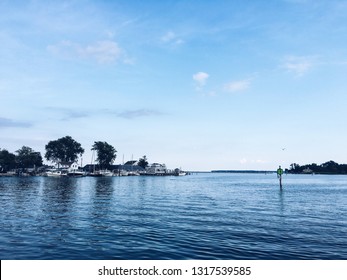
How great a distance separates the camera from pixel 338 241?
2144 centimetres

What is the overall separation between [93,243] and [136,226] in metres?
6.97

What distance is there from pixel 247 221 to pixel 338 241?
981 centimetres

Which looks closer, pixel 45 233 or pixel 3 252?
pixel 3 252

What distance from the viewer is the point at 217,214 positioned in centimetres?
3522

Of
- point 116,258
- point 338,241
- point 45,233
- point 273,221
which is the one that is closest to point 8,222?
point 45,233

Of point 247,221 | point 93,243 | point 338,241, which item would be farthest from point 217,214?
point 93,243

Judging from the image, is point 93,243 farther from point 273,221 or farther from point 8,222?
point 273,221
